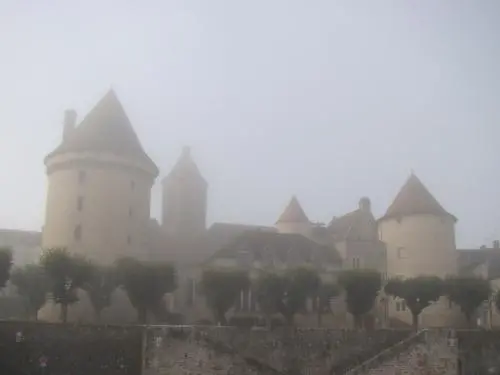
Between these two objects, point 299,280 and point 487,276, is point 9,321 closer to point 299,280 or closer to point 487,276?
point 299,280

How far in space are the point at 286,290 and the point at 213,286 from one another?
4.50m

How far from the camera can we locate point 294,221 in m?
60.8

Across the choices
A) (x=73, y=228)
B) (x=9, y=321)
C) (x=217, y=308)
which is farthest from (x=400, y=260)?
(x=9, y=321)

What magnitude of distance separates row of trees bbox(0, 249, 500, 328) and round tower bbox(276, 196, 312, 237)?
1873 cm

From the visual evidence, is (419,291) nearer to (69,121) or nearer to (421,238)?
(421,238)

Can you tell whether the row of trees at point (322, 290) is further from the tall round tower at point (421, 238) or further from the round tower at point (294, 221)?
the round tower at point (294, 221)

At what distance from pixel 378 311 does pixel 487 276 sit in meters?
11.8

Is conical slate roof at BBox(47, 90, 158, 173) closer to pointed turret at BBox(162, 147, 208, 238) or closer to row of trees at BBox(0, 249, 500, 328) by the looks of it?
row of trees at BBox(0, 249, 500, 328)

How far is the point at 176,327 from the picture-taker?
27672 millimetres

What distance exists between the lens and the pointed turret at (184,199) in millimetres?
59375

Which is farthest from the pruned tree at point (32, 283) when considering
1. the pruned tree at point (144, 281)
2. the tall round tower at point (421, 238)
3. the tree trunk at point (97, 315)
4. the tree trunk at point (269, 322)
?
the tall round tower at point (421, 238)

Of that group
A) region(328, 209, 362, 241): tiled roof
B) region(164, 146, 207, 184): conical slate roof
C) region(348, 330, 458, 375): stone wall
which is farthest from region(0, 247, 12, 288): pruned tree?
region(328, 209, 362, 241): tiled roof

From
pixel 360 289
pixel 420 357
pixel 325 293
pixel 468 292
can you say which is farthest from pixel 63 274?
pixel 468 292

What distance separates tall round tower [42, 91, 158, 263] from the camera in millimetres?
44000
